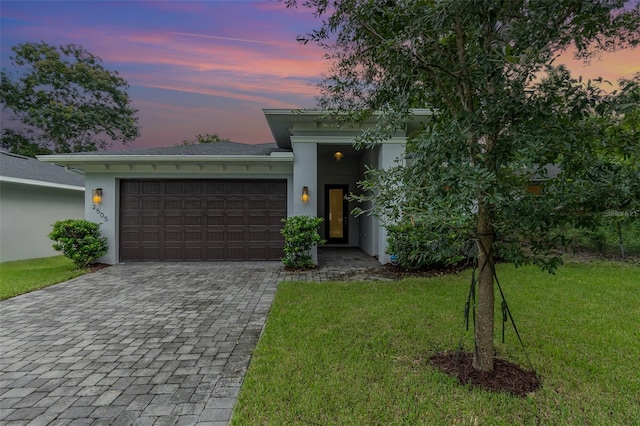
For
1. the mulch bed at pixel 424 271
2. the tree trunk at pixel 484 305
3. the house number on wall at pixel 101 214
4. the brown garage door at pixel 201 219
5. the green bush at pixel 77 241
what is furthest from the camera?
the brown garage door at pixel 201 219

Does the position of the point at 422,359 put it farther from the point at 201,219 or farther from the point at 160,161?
the point at 160,161

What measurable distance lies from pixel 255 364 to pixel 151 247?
7.03 m

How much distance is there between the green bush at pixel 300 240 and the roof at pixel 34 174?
24.7ft

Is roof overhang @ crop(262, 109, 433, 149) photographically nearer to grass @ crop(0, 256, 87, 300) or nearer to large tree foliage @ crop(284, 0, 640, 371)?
large tree foliage @ crop(284, 0, 640, 371)

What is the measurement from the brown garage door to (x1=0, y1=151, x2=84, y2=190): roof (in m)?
3.28

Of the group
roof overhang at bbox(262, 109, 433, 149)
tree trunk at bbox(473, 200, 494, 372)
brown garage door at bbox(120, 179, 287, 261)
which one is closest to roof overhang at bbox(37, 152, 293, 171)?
brown garage door at bbox(120, 179, 287, 261)

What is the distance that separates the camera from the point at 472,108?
106 inches

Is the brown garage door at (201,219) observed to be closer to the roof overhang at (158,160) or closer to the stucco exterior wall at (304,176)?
the roof overhang at (158,160)

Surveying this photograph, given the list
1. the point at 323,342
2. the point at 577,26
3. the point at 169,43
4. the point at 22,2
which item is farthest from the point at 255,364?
the point at 22,2

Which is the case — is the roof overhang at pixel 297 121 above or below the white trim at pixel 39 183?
above

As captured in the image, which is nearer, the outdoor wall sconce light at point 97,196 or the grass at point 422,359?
the grass at point 422,359

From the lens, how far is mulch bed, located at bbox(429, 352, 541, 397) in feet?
8.70

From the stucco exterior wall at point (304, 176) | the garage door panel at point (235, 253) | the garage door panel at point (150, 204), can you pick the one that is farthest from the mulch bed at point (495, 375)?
the garage door panel at point (150, 204)

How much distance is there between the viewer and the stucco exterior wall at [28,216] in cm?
974
